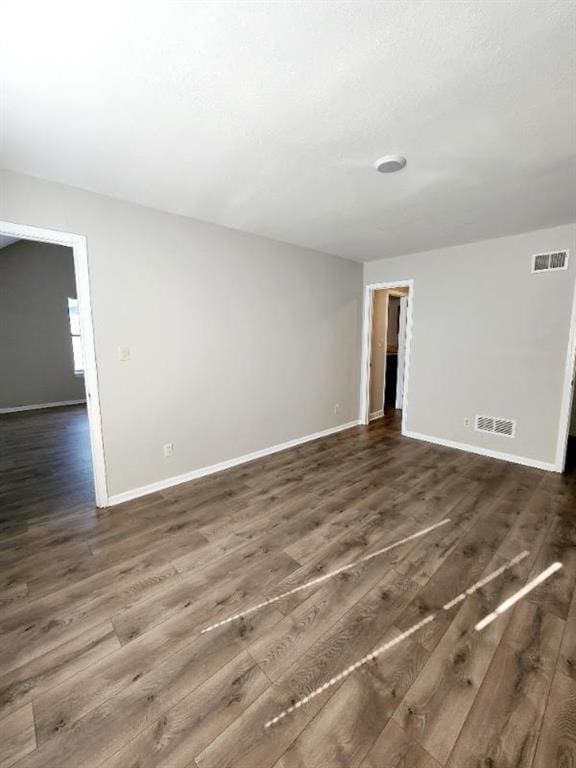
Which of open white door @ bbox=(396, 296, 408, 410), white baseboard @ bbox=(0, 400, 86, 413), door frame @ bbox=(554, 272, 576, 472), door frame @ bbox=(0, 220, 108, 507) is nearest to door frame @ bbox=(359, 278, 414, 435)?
open white door @ bbox=(396, 296, 408, 410)

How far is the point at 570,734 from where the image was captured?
3.87 feet

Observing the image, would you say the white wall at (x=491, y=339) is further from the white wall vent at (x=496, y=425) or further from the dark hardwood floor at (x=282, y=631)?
the dark hardwood floor at (x=282, y=631)

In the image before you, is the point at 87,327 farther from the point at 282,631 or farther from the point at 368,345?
the point at 368,345

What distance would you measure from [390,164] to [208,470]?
10.1ft

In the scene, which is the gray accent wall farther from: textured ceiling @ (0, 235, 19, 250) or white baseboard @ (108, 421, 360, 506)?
white baseboard @ (108, 421, 360, 506)

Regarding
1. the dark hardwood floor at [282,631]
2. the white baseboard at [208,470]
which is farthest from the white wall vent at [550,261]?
Answer: the white baseboard at [208,470]

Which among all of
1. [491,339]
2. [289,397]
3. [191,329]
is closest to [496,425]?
[491,339]

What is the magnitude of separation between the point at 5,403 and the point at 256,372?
5534mm

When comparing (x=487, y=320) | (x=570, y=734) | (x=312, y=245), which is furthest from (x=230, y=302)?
(x=570, y=734)

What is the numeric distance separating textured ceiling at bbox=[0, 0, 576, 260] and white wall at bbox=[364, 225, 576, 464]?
999 millimetres

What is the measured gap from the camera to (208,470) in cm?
343

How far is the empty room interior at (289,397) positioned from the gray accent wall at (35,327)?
2.78 m

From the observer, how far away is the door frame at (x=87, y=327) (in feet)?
7.75

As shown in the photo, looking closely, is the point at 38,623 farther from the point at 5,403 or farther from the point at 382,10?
the point at 5,403
